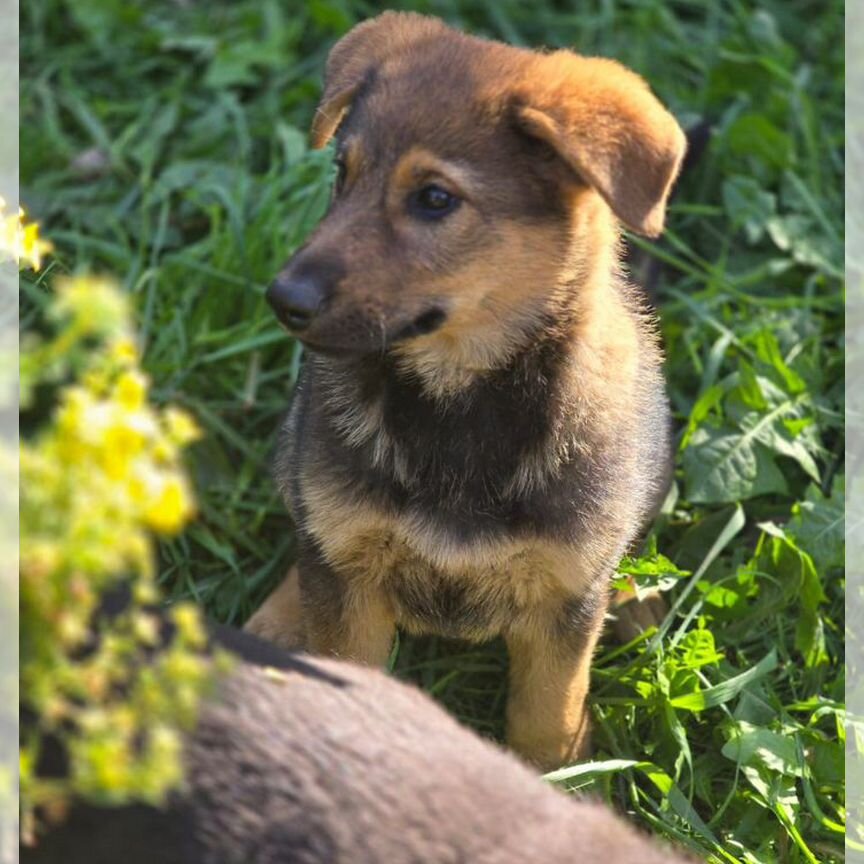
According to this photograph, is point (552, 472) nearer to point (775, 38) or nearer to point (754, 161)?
point (754, 161)

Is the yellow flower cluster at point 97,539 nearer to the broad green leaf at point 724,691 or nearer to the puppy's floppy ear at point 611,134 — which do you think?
the puppy's floppy ear at point 611,134

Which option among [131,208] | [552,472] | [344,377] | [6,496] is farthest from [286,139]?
[6,496]

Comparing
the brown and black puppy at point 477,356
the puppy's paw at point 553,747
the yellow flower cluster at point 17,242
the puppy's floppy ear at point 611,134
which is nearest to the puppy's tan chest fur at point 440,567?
the brown and black puppy at point 477,356

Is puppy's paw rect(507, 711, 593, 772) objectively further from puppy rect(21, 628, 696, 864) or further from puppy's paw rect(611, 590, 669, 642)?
puppy rect(21, 628, 696, 864)

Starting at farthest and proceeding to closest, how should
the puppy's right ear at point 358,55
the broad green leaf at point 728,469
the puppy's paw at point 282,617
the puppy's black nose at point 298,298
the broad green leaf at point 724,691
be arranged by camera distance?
the broad green leaf at point 728,469 < the puppy's paw at point 282,617 < the broad green leaf at point 724,691 < the puppy's right ear at point 358,55 < the puppy's black nose at point 298,298

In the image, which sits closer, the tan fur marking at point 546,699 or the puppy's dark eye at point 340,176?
the puppy's dark eye at point 340,176

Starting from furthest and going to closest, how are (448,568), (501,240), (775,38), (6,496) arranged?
(775,38)
(448,568)
(501,240)
(6,496)

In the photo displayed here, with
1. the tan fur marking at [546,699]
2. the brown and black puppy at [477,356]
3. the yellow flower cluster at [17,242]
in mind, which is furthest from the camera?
the tan fur marking at [546,699]

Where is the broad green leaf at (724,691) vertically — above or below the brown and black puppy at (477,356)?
below
